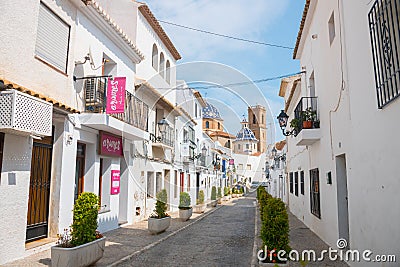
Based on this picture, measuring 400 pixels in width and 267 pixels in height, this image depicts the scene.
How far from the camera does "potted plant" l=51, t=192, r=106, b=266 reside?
5570 millimetres

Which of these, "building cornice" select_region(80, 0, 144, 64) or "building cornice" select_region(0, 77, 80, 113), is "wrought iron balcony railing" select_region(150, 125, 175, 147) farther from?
"building cornice" select_region(0, 77, 80, 113)

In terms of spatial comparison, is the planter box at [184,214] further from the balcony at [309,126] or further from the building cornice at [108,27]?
the building cornice at [108,27]

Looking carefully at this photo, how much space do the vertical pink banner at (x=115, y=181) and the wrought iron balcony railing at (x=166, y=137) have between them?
3949 mm

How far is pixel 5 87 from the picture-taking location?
6051 millimetres

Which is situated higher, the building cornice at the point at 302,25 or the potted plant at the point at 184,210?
the building cornice at the point at 302,25

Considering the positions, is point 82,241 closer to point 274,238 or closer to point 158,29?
point 274,238

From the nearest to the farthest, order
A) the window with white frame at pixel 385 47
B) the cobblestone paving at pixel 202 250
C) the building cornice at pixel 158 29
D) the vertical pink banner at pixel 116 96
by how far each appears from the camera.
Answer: the window with white frame at pixel 385 47
the cobblestone paving at pixel 202 250
the vertical pink banner at pixel 116 96
the building cornice at pixel 158 29

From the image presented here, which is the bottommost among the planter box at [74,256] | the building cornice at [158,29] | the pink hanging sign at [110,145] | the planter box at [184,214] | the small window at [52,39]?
the planter box at [184,214]

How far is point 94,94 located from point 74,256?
508cm

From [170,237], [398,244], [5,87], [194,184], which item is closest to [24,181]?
[5,87]

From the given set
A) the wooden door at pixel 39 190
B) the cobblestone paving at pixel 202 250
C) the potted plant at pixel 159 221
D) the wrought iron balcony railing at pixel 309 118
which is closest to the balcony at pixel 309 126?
the wrought iron balcony railing at pixel 309 118

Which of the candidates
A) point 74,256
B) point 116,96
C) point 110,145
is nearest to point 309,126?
point 116,96

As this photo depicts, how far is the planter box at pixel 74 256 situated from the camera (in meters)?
5.53

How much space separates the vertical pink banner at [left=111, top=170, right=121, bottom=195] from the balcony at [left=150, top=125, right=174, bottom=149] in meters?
3.92
